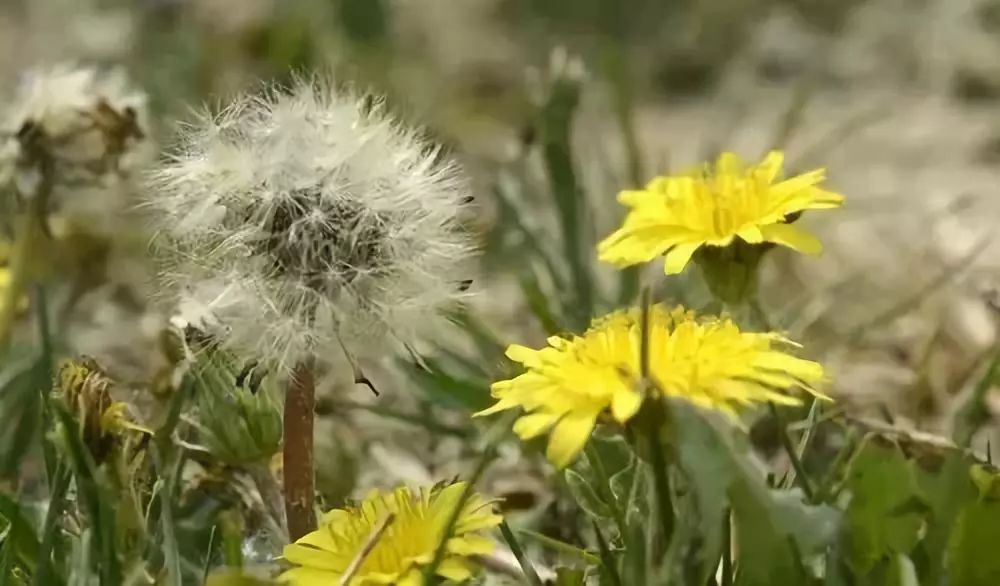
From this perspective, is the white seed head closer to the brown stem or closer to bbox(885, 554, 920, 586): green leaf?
the brown stem

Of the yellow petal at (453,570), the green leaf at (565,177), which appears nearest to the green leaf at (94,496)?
the yellow petal at (453,570)

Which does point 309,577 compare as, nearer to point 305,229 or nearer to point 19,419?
point 305,229

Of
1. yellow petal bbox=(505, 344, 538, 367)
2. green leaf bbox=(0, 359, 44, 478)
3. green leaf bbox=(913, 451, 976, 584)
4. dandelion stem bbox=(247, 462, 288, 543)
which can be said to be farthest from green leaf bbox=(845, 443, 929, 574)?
green leaf bbox=(0, 359, 44, 478)

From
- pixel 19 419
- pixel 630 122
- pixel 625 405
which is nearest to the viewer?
pixel 625 405

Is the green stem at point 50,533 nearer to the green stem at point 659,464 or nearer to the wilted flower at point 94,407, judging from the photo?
the wilted flower at point 94,407

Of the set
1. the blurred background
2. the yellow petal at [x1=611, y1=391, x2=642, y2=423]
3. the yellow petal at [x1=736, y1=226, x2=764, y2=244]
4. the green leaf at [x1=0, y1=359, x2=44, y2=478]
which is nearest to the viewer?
the yellow petal at [x1=611, y1=391, x2=642, y2=423]

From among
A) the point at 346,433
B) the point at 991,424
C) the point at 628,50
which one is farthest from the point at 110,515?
the point at 628,50

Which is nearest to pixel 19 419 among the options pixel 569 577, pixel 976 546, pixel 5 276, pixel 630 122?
pixel 5 276
